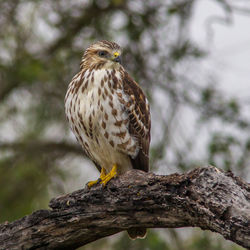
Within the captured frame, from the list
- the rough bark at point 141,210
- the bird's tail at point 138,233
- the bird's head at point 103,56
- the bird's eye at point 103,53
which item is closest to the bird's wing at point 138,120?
the bird's head at point 103,56

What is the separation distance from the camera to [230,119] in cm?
716

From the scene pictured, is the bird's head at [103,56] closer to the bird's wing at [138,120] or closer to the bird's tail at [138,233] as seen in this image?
the bird's wing at [138,120]

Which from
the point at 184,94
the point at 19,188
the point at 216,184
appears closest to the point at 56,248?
the point at 216,184

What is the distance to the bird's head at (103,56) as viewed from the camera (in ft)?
17.8

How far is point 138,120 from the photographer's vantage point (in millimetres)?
5199

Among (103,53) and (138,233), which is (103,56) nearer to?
(103,53)

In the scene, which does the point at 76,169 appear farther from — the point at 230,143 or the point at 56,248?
the point at 56,248

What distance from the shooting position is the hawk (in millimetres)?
4980

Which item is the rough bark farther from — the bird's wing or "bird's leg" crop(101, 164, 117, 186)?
the bird's wing

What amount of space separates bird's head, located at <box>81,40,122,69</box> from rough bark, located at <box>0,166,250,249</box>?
4.77ft

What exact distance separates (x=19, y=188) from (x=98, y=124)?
2.87m

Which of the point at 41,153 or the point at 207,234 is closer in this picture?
the point at 207,234

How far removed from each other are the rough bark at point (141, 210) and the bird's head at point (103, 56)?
4.77 ft

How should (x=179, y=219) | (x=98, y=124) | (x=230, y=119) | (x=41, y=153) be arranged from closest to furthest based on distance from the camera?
1. (x=179, y=219)
2. (x=98, y=124)
3. (x=230, y=119)
4. (x=41, y=153)
